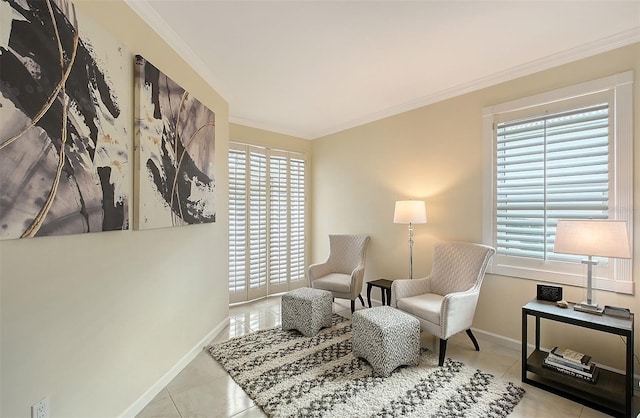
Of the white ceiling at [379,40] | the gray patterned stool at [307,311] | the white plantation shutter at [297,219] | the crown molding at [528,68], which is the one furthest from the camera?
the white plantation shutter at [297,219]

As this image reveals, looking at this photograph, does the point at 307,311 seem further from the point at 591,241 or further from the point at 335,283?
the point at 591,241

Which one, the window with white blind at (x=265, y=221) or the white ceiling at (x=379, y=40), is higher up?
the white ceiling at (x=379, y=40)

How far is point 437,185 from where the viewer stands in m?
3.33

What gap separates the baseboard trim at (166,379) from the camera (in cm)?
184

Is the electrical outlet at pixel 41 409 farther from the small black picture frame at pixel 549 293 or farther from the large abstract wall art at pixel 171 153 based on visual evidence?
the small black picture frame at pixel 549 293

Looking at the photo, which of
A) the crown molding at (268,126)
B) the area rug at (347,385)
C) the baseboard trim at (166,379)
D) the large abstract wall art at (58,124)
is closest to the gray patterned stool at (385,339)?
the area rug at (347,385)

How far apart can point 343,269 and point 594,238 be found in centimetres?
270

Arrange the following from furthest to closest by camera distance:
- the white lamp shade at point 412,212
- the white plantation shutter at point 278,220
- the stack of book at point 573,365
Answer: the white plantation shutter at point 278,220, the white lamp shade at point 412,212, the stack of book at point 573,365

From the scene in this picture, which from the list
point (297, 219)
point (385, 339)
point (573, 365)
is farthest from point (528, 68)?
point (297, 219)

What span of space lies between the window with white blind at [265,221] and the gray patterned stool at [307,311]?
126 cm

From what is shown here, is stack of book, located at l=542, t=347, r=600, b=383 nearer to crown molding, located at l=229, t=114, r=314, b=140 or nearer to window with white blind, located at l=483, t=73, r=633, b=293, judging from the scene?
window with white blind, located at l=483, t=73, r=633, b=293

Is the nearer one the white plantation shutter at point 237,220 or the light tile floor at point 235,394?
the light tile floor at point 235,394

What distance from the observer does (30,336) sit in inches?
48.7

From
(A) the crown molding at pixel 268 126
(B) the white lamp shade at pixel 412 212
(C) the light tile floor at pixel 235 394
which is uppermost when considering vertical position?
(A) the crown molding at pixel 268 126
